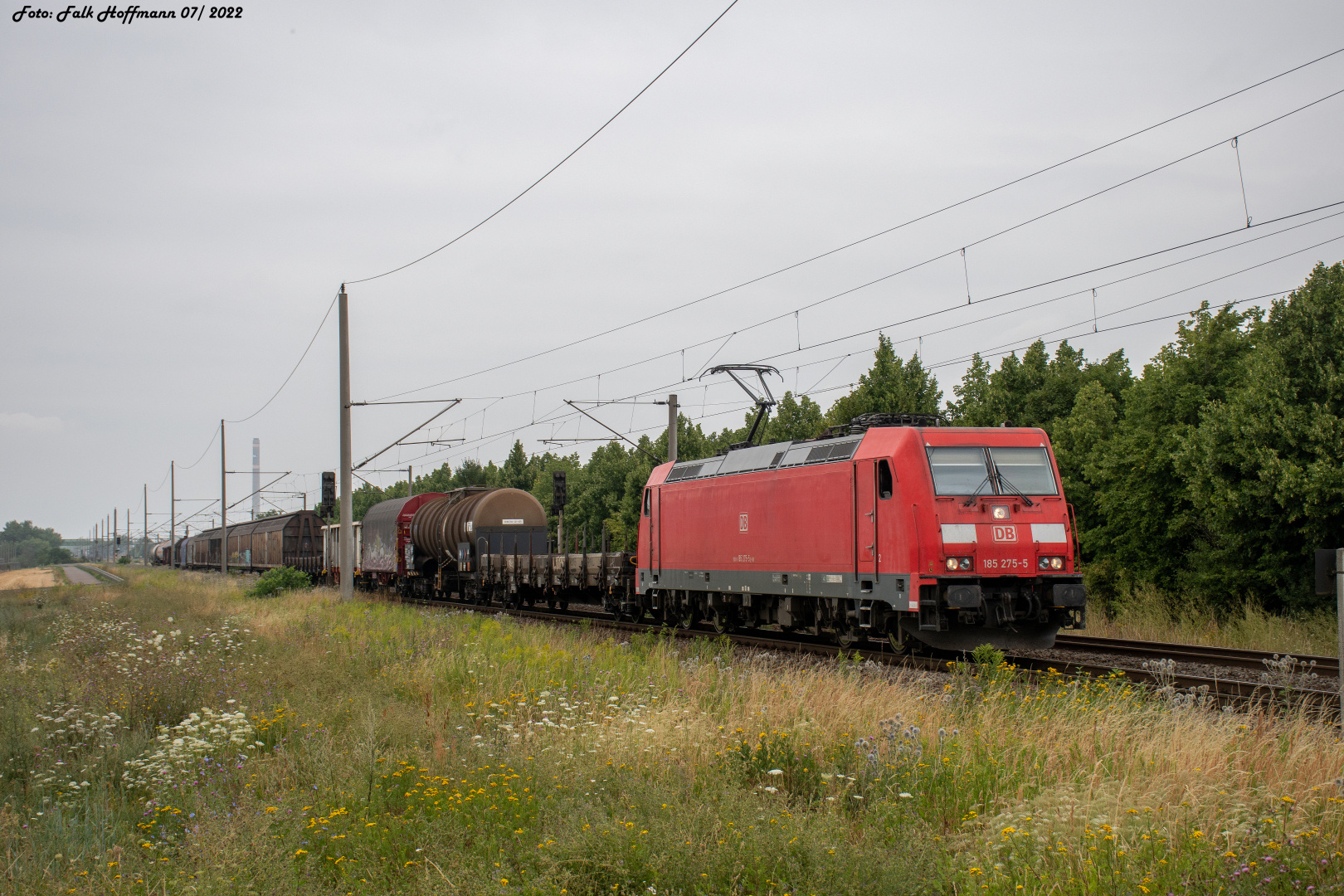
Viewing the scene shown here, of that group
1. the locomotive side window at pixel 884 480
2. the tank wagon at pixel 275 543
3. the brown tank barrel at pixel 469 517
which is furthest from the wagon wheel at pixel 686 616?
the tank wagon at pixel 275 543

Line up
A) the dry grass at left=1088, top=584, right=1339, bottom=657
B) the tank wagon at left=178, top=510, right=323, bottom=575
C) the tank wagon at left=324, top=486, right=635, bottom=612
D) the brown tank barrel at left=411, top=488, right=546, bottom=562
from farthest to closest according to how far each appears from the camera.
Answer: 1. the tank wagon at left=178, top=510, right=323, bottom=575
2. the brown tank barrel at left=411, top=488, right=546, bottom=562
3. the tank wagon at left=324, top=486, right=635, bottom=612
4. the dry grass at left=1088, top=584, right=1339, bottom=657

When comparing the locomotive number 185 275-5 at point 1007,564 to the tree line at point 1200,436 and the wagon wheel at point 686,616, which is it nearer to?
the tree line at point 1200,436

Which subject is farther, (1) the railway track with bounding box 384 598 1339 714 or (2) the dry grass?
(2) the dry grass

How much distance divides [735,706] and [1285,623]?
41.7ft

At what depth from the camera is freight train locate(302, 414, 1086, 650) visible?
13.7 meters

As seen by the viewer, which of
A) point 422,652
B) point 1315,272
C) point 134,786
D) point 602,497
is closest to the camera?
point 134,786

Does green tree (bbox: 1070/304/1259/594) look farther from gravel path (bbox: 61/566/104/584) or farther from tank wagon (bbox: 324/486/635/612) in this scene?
gravel path (bbox: 61/566/104/584)

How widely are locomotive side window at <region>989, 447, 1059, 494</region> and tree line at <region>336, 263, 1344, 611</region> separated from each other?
7.69 feet

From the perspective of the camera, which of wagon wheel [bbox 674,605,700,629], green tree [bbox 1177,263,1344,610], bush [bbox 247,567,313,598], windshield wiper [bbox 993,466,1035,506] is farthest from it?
bush [bbox 247,567,313,598]

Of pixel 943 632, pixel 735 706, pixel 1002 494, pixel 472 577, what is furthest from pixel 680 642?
pixel 472 577

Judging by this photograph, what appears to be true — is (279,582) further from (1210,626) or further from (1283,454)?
(1283,454)

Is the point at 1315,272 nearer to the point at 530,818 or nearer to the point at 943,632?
the point at 943,632

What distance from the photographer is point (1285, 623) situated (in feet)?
55.8

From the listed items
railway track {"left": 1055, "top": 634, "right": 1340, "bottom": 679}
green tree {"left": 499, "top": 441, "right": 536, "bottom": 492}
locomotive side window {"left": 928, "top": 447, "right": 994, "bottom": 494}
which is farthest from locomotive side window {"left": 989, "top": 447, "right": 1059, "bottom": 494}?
green tree {"left": 499, "top": 441, "right": 536, "bottom": 492}
